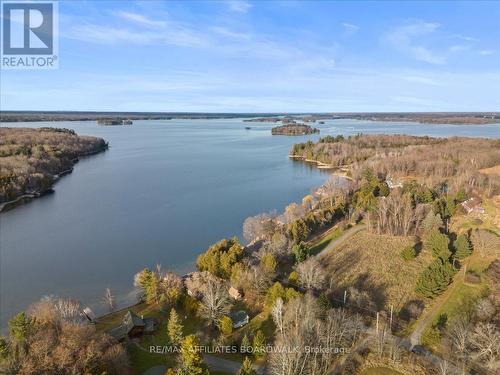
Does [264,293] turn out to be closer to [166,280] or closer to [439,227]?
[166,280]

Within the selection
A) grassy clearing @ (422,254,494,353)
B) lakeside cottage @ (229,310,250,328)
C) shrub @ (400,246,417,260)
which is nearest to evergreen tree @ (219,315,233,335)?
lakeside cottage @ (229,310,250,328)

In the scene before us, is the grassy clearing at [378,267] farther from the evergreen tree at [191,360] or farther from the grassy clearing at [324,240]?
the evergreen tree at [191,360]

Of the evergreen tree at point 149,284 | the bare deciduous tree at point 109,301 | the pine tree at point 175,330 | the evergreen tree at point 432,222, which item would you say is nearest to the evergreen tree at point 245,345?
the pine tree at point 175,330

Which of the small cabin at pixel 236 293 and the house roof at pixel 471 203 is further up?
the house roof at pixel 471 203

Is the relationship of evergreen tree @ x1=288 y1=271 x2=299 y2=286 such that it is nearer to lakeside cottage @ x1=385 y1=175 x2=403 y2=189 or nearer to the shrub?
the shrub

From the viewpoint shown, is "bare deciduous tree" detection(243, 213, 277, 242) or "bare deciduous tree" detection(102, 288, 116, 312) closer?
"bare deciduous tree" detection(102, 288, 116, 312)

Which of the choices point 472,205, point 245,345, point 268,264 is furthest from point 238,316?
point 472,205
